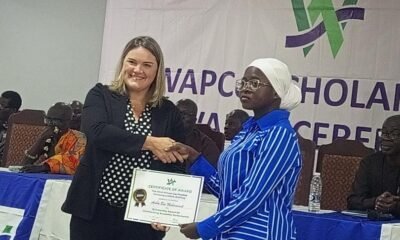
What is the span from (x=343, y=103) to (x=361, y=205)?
2283 mm

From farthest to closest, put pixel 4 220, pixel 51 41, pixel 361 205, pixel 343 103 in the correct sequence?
pixel 51 41 < pixel 343 103 < pixel 4 220 < pixel 361 205

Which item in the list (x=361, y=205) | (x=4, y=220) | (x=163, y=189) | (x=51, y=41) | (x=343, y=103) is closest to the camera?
(x=163, y=189)

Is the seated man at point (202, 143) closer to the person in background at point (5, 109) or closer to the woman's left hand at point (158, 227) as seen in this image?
the person in background at point (5, 109)

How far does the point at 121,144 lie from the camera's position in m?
2.42

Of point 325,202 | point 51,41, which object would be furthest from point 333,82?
point 51,41

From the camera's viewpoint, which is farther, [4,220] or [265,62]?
[4,220]

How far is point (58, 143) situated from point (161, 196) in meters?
2.81

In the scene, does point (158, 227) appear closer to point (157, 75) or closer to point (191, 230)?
point (191, 230)

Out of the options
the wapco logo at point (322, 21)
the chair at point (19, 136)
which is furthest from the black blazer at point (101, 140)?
the wapco logo at point (322, 21)

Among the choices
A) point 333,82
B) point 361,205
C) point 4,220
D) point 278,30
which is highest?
point 278,30

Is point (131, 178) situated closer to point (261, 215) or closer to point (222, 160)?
point (222, 160)

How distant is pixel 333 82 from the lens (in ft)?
20.9

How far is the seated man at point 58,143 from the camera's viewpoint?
4.98m

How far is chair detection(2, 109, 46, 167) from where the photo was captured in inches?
236
